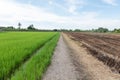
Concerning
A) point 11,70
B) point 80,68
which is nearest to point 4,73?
point 11,70

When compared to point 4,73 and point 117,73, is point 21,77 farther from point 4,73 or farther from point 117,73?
point 117,73

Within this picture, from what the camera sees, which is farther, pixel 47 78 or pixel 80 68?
pixel 80 68

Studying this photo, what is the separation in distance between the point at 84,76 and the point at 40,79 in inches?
81.8

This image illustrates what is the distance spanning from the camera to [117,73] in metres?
11.0

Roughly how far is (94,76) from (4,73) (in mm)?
3771

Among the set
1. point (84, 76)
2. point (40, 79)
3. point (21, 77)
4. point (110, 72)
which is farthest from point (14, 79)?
point (110, 72)

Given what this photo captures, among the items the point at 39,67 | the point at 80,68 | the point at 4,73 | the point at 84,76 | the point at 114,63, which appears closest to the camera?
the point at 4,73

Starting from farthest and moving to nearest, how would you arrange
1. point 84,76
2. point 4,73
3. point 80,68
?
point 80,68, point 84,76, point 4,73

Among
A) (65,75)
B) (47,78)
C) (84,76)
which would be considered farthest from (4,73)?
(84,76)

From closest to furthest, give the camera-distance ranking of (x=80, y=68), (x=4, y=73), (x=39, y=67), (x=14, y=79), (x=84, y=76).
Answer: (x=14, y=79)
(x=4, y=73)
(x=84, y=76)
(x=39, y=67)
(x=80, y=68)

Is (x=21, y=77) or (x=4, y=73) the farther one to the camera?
(x=4, y=73)

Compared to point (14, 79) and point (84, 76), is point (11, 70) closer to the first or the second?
point (14, 79)

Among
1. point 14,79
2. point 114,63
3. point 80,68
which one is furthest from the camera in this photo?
point 114,63

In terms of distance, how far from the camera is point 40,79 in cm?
899
